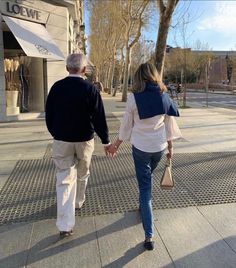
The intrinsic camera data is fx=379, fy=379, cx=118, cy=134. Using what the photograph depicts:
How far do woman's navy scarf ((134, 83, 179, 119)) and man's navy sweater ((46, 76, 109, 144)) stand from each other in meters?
0.50

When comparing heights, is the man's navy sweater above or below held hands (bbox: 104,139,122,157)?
above

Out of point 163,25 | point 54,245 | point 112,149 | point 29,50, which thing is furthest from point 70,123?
point 163,25

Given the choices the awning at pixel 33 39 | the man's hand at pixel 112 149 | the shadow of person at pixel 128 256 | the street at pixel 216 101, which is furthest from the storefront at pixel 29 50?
the street at pixel 216 101

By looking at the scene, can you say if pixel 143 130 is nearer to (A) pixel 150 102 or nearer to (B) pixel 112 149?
(A) pixel 150 102

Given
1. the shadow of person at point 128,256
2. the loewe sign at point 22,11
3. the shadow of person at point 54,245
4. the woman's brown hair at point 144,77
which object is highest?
the loewe sign at point 22,11

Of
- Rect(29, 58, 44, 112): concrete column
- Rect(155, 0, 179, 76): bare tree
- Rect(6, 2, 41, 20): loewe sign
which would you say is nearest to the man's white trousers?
Rect(6, 2, 41, 20): loewe sign

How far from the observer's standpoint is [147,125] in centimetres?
371

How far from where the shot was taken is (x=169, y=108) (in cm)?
379

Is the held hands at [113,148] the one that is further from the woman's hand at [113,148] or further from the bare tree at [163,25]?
the bare tree at [163,25]

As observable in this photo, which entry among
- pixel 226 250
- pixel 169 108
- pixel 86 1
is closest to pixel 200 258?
pixel 226 250

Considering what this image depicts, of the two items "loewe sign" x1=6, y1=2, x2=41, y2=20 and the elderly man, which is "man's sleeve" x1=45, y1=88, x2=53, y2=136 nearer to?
the elderly man

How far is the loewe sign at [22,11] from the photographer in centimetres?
1335

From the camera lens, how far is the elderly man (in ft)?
12.5

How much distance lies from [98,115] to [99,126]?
0.41 ft
